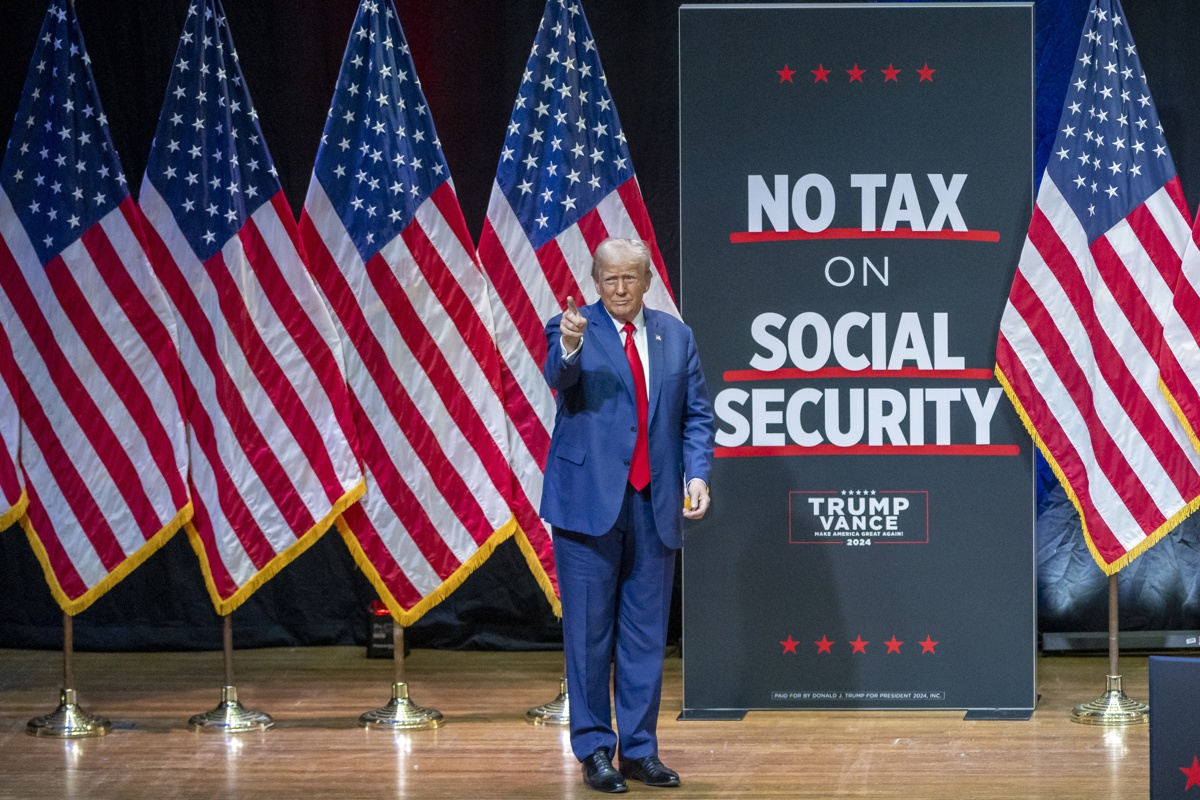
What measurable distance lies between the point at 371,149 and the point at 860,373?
70.2 inches

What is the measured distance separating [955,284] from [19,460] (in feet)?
10.3

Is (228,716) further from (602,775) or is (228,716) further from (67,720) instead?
(602,775)

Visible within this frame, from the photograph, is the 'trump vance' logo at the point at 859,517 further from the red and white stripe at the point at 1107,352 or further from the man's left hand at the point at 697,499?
the man's left hand at the point at 697,499

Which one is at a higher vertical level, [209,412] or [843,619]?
[209,412]

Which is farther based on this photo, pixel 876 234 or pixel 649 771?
pixel 876 234

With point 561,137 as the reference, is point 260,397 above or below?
below

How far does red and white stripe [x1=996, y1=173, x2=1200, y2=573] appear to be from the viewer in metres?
5.07

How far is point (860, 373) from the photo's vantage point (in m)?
5.09

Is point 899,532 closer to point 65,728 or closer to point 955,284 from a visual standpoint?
point 955,284

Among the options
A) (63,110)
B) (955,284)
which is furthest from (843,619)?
(63,110)

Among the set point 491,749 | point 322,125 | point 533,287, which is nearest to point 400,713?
point 491,749

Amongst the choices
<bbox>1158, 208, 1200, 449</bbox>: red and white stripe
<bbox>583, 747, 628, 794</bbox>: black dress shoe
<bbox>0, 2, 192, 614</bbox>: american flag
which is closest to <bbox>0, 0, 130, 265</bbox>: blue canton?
<bbox>0, 2, 192, 614</bbox>: american flag

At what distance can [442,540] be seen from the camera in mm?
5258

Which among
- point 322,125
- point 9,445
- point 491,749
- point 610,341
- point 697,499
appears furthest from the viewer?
point 322,125
